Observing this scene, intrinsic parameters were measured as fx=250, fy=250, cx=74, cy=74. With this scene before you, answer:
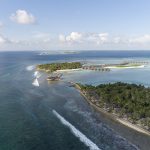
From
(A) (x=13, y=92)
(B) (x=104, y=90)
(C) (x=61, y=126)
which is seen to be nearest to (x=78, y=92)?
(B) (x=104, y=90)

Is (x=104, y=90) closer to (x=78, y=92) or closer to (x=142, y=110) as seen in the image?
(x=78, y=92)

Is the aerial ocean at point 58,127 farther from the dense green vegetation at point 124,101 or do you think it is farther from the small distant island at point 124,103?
the dense green vegetation at point 124,101

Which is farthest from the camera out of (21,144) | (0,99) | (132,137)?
(0,99)

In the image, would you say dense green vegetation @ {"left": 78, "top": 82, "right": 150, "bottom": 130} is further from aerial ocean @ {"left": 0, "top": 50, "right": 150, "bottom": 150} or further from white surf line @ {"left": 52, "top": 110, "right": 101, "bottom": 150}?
white surf line @ {"left": 52, "top": 110, "right": 101, "bottom": 150}

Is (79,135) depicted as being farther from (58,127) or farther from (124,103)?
(124,103)

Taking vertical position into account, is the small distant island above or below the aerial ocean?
above

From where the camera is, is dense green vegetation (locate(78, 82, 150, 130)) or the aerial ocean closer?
the aerial ocean

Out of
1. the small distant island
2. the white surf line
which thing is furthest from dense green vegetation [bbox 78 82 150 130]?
the white surf line
